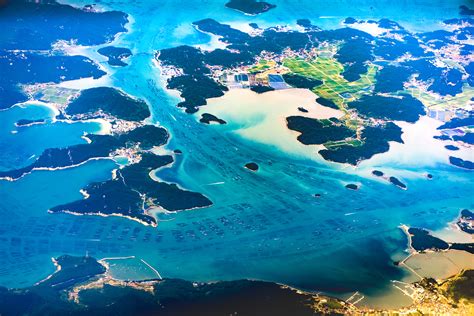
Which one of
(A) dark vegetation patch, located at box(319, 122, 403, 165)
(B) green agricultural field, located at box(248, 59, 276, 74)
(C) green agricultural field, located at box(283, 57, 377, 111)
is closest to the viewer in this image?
(A) dark vegetation patch, located at box(319, 122, 403, 165)

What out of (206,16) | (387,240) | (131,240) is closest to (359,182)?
(387,240)

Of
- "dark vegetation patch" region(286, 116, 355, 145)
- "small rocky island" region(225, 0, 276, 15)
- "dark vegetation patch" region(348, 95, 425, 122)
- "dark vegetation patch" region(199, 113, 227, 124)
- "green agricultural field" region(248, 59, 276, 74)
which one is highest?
"small rocky island" region(225, 0, 276, 15)

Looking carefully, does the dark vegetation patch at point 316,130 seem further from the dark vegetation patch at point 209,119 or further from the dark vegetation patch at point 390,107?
the dark vegetation patch at point 209,119

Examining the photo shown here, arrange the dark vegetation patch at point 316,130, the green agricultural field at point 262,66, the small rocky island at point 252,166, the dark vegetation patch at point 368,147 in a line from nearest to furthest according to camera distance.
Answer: the small rocky island at point 252,166
the dark vegetation patch at point 368,147
the dark vegetation patch at point 316,130
the green agricultural field at point 262,66

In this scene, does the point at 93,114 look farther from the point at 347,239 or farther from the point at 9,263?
the point at 347,239

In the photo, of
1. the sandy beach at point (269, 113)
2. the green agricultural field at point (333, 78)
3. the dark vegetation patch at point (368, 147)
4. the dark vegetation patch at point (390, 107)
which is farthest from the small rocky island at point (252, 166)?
the dark vegetation patch at point (390, 107)

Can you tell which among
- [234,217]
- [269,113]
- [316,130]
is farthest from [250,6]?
[234,217]

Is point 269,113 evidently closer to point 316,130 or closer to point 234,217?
point 316,130

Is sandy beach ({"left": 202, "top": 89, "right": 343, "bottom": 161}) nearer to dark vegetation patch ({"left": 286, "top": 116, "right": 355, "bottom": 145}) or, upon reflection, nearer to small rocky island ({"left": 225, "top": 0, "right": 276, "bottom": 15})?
dark vegetation patch ({"left": 286, "top": 116, "right": 355, "bottom": 145})

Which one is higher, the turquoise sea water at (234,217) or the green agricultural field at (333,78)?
the green agricultural field at (333,78)

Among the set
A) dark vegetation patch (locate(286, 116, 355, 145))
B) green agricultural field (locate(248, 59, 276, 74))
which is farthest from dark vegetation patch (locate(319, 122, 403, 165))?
green agricultural field (locate(248, 59, 276, 74))
